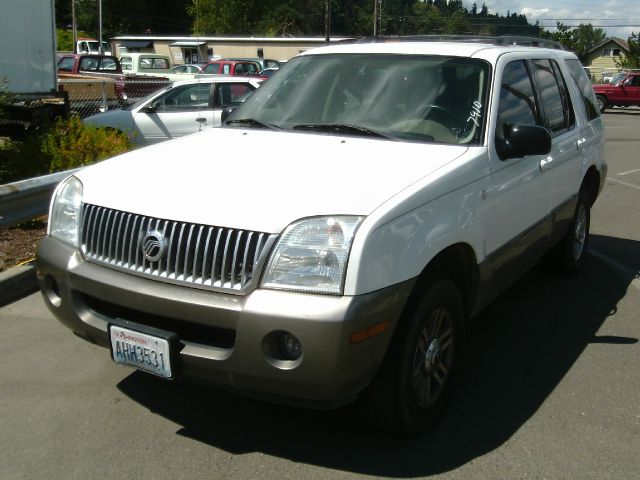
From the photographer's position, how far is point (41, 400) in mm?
3990

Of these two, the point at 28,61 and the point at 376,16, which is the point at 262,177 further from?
the point at 376,16

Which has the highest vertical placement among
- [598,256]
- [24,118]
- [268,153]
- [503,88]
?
[503,88]

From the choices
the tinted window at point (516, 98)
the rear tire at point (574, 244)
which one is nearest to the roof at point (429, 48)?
the tinted window at point (516, 98)

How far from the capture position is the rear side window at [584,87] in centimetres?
622

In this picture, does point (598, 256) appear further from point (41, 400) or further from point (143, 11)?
point (143, 11)

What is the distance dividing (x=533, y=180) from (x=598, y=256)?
2.97m

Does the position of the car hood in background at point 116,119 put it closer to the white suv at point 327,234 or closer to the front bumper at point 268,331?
the white suv at point 327,234

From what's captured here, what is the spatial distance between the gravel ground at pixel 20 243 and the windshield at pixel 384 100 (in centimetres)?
256

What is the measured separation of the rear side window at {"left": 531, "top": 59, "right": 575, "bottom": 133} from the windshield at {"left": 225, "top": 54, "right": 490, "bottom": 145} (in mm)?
968

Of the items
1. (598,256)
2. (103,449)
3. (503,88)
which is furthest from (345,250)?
(598,256)

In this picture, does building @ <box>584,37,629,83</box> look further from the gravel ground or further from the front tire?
the front tire

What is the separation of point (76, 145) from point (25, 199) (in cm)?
198

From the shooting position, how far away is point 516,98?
4680 mm

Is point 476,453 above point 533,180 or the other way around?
the other way around
